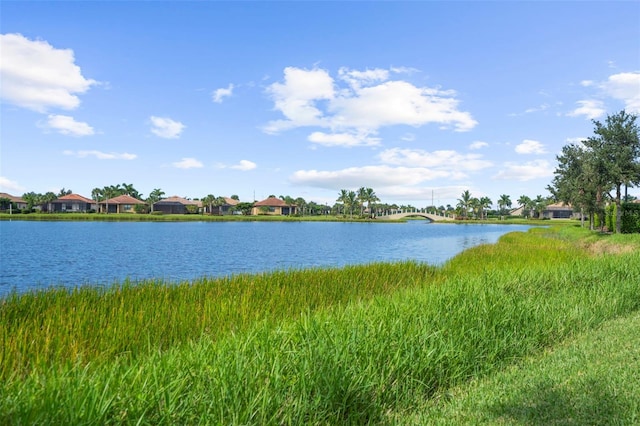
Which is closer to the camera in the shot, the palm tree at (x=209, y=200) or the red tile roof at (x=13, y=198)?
the red tile roof at (x=13, y=198)

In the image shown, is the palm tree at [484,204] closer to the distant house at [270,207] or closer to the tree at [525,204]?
the tree at [525,204]

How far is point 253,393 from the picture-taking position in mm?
3846

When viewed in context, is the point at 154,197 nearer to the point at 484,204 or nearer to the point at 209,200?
the point at 209,200

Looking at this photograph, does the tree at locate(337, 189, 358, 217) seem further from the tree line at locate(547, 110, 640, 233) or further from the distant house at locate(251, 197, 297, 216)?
the tree line at locate(547, 110, 640, 233)

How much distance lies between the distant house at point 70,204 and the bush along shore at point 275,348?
11743 centimetres

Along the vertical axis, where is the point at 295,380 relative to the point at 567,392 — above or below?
above

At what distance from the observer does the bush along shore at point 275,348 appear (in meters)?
3.65

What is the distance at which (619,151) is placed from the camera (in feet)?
102

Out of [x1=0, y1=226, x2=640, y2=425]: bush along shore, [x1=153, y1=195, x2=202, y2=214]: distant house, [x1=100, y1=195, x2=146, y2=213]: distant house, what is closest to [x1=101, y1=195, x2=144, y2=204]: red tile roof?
[x1=100, y1=195, x2=146, y2=213]: distant house

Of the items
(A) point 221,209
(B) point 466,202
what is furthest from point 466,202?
(A) point 221,209

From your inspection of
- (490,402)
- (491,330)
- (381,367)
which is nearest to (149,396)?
(381,367)

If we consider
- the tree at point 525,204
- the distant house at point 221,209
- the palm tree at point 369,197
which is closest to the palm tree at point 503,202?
the tree at point 525,204

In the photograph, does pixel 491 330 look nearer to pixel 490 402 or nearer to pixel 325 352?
pixel 490 402

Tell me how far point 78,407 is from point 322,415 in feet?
7.17
